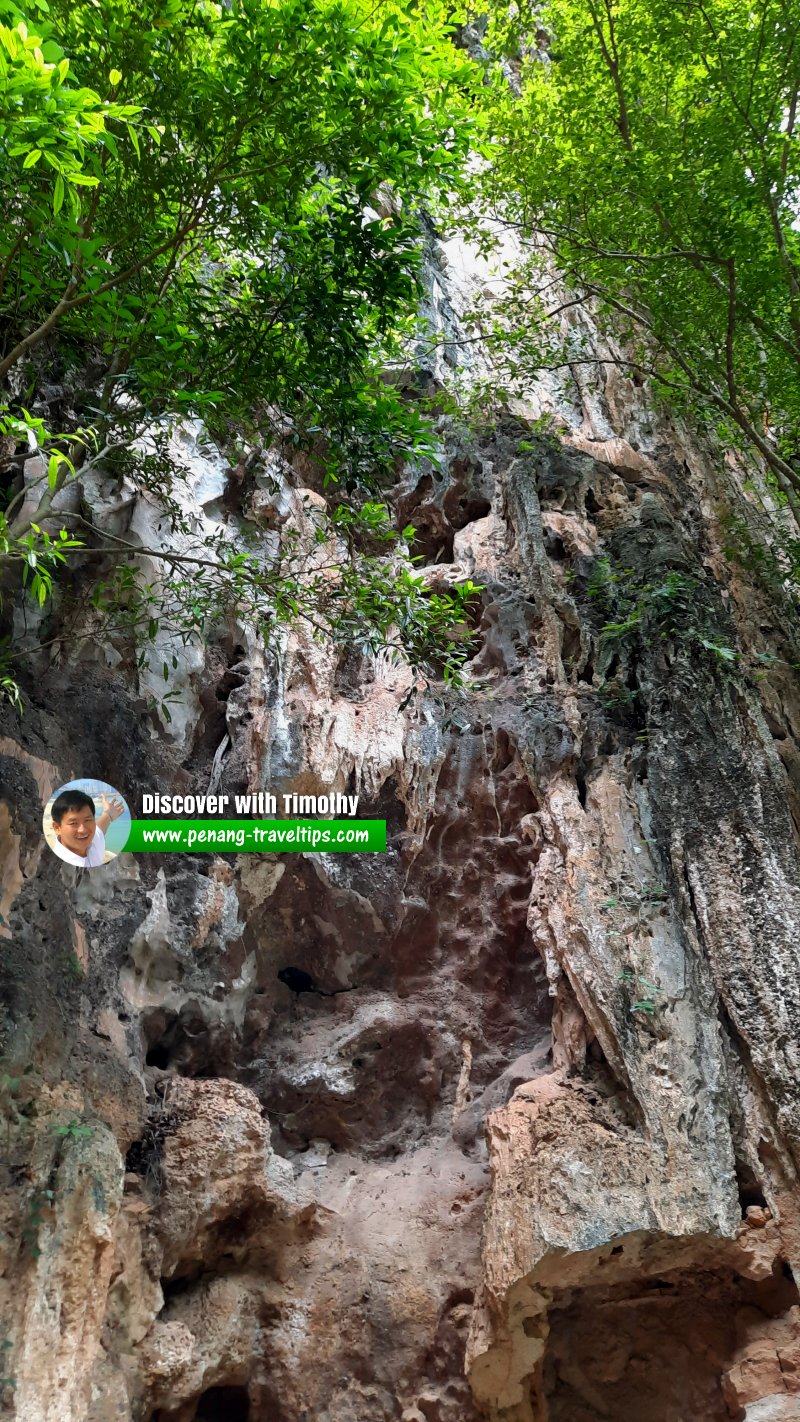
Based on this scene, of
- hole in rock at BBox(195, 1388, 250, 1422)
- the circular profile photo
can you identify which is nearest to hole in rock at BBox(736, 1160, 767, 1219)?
hole in rock at BBox(195, 1388, 250, 1422)

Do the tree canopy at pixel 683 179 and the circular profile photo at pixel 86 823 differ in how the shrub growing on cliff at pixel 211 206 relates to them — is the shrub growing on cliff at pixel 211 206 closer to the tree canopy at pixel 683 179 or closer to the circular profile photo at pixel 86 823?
the circular profile photo at pixel 86 823

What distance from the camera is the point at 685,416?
10.3 m

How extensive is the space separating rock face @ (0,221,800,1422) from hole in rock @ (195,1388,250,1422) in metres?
0.03

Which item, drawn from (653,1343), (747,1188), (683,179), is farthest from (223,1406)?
(683,179)

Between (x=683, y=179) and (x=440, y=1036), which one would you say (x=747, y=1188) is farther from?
(x=683, y=179)

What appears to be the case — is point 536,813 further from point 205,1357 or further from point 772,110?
point 772,110

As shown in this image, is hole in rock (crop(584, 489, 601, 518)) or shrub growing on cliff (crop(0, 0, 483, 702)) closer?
shrub growing on cliff (crop(0, 0, 483, 702))

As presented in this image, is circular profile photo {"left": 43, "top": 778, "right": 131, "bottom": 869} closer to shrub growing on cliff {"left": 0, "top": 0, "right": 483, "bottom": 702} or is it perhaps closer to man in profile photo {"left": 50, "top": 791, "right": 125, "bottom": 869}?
man in profile photo {"left": 50, "top": 791, "right": 125, "bottom": 869}

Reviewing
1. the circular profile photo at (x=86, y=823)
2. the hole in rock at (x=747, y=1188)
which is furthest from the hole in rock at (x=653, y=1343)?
the circular profile photo at (x=86, y=823)

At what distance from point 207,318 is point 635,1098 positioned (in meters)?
5.74

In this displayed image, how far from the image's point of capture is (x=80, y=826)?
576cm

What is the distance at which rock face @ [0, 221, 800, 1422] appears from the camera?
500 cm

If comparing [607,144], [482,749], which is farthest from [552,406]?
[482,749]

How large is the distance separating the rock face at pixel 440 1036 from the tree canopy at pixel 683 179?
75.5 inches
